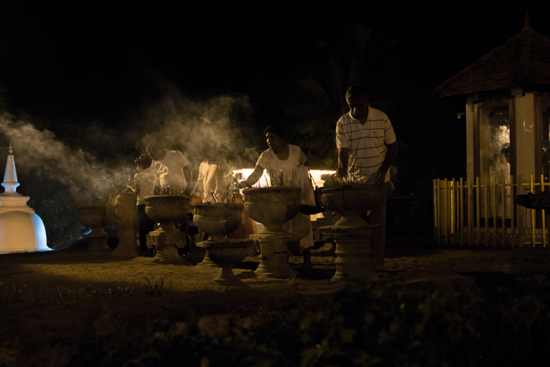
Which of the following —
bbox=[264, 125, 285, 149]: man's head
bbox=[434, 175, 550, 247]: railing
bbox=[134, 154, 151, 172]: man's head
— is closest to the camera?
bbox=[264, 125, 285, 149]: man's head

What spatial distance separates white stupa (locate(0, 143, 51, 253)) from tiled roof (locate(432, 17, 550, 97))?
977 cm

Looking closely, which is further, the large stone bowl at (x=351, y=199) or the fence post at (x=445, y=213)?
the fence post at (x=445, y=213)

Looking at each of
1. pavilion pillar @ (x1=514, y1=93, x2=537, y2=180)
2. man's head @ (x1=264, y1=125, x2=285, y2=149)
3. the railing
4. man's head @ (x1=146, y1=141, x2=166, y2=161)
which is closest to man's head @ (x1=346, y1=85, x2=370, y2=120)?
man's head @ (x1=264, y1=125, x2=285, y2=149)

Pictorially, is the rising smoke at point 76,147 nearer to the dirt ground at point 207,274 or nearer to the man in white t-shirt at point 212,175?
the man in white t-shirt at point 212,175

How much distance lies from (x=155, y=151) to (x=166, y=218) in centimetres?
163

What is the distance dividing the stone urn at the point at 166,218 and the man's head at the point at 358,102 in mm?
3640

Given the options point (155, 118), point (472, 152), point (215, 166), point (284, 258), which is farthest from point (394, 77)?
point (284, 258)

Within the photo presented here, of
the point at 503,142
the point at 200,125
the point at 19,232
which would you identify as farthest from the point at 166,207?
the point at 200,125

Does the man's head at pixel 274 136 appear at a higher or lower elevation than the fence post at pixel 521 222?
higher

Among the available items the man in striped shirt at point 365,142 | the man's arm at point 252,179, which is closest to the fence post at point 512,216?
the man in striped shirt at point 365,142

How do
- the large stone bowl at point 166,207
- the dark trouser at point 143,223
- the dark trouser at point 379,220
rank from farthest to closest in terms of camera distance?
the dark trouser at point 143,223 → the large stone bowl at point 166,207 → the dark trouser at point 379,220

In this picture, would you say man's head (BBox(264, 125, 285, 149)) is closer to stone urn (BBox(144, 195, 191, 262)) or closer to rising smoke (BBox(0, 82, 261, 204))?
stone urn (BBox(144, 195, 191, 262))

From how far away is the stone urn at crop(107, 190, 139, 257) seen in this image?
1062 centimetres

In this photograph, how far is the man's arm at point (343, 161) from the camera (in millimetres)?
6282
